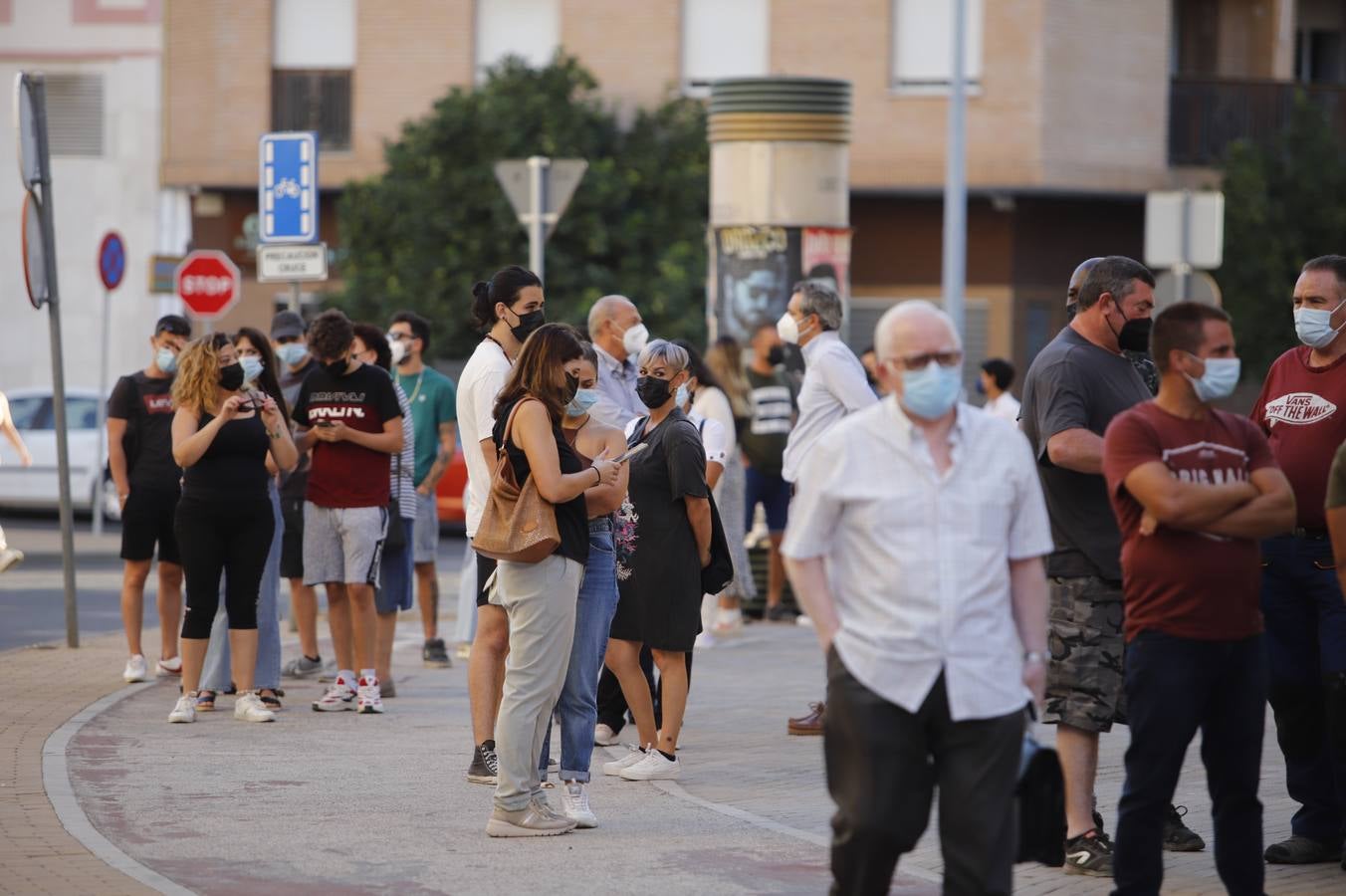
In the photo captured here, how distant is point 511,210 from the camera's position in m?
28.6

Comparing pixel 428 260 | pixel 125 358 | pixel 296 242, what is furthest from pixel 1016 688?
pixel 125 358

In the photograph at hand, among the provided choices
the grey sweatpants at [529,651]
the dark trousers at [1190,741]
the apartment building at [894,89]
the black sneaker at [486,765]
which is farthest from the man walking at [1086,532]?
the apartment building at [894,89]

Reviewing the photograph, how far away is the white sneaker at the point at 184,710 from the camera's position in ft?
35.8

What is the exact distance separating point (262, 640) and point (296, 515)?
1357 mm

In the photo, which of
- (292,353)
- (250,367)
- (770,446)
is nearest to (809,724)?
(250,367)

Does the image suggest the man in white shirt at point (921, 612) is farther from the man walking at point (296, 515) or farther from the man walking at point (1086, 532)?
the man walking at point (296, 515)

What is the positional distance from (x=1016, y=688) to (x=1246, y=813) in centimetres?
126

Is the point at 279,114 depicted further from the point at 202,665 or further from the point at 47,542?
the point at 202,665

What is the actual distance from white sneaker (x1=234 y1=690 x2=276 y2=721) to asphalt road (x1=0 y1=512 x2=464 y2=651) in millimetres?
3168

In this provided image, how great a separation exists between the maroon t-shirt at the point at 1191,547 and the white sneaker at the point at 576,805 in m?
2.60

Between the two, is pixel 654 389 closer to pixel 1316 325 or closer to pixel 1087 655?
pixel 1087 655

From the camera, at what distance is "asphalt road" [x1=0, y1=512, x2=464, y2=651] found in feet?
50.7

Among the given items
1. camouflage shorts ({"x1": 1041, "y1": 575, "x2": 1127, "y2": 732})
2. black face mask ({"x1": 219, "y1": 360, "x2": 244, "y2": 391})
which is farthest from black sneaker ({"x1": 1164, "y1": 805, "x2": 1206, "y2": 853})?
black face mask ({"x1": 219, "y1": 360, "x2": 244, "y2": 391})

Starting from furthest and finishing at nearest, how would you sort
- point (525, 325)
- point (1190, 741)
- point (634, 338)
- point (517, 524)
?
point (634, 338) → point (525, 325) → point (517, 524) → point (1190, 741)
